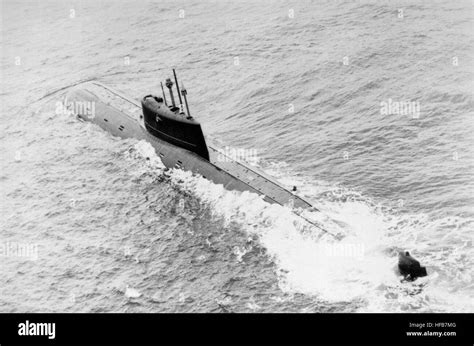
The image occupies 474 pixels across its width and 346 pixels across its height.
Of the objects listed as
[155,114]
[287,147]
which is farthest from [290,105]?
[155,114]

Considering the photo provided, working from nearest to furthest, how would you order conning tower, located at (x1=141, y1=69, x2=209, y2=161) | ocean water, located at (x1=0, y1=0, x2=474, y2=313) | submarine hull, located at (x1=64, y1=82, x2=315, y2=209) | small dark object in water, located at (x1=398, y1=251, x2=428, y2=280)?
small dark object in water, located at (x1=398, y1=251, x2=428, y2=280)
ocean water, located at (x1=0, y1=0, x2=474, y2=313)
submarine hull, located at (x1=64, y1=82, x2=315, y2=209)
conning tower, located at (x1=141, y1=69, x2=209, y2=161)

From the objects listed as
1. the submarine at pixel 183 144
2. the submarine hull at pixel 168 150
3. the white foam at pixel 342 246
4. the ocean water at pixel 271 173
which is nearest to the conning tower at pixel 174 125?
the submarine at pixel 183 144


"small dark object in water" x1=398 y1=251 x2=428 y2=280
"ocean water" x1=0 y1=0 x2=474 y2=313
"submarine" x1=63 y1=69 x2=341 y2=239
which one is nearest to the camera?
"small dark object in water" x1=398 y1=251 x2=428 y2=280

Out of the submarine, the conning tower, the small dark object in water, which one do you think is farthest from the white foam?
the conning tower

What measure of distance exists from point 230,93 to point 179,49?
11.9 meters

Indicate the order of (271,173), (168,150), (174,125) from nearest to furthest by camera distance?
1. (271,173)
2. (174,125)
3. (168,150)

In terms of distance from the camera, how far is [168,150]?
30.0 m

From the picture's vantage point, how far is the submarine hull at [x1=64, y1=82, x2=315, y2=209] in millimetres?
25625

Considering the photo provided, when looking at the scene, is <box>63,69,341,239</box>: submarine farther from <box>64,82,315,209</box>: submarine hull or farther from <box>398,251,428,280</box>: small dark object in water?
<box>398,251,428,280</box>: small dark object in water

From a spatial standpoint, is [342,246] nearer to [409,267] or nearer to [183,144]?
[409,267]

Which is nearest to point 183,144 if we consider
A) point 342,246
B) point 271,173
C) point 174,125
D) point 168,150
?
point 174,125

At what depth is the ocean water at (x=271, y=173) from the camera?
68.0ft

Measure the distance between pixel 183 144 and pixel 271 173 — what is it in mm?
4689

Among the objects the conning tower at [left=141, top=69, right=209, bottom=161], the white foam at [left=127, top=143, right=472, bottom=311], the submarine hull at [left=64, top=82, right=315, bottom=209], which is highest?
the conning tower at [left=141, top=69, right=209, bottom=161]
